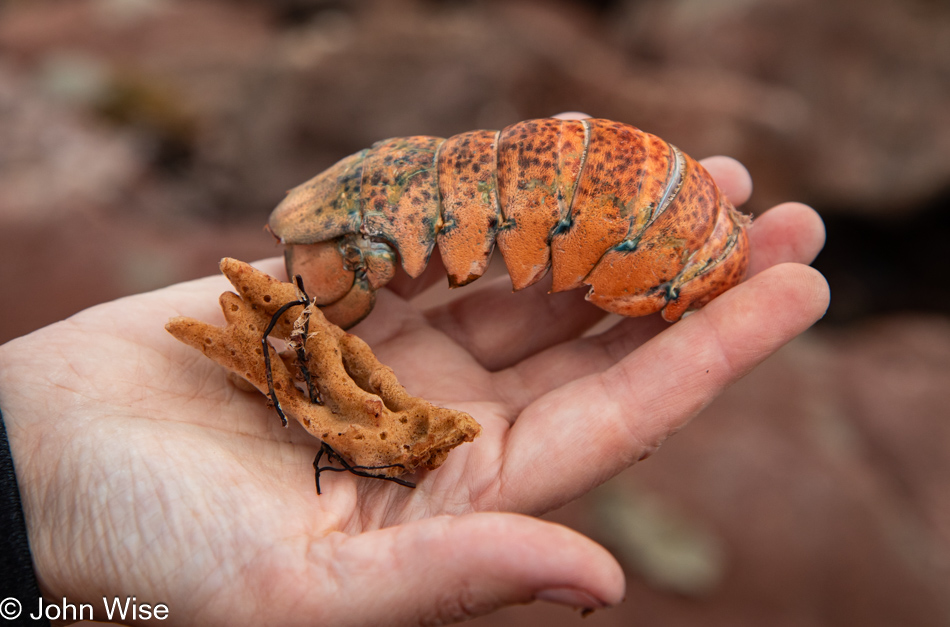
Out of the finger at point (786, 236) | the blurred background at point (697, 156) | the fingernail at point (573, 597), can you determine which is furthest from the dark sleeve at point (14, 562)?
the finger at point (786, 236)

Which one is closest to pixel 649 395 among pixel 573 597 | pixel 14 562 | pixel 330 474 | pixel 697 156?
pixel 573 597

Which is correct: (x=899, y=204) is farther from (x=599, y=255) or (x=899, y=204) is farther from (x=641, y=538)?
(x=599, y=255)

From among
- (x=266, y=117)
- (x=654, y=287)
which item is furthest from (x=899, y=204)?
(x=266, y=117)

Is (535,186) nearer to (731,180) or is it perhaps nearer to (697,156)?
(731,180)

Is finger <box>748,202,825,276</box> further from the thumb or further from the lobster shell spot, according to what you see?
the thumb

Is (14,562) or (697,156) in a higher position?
(14,562)
